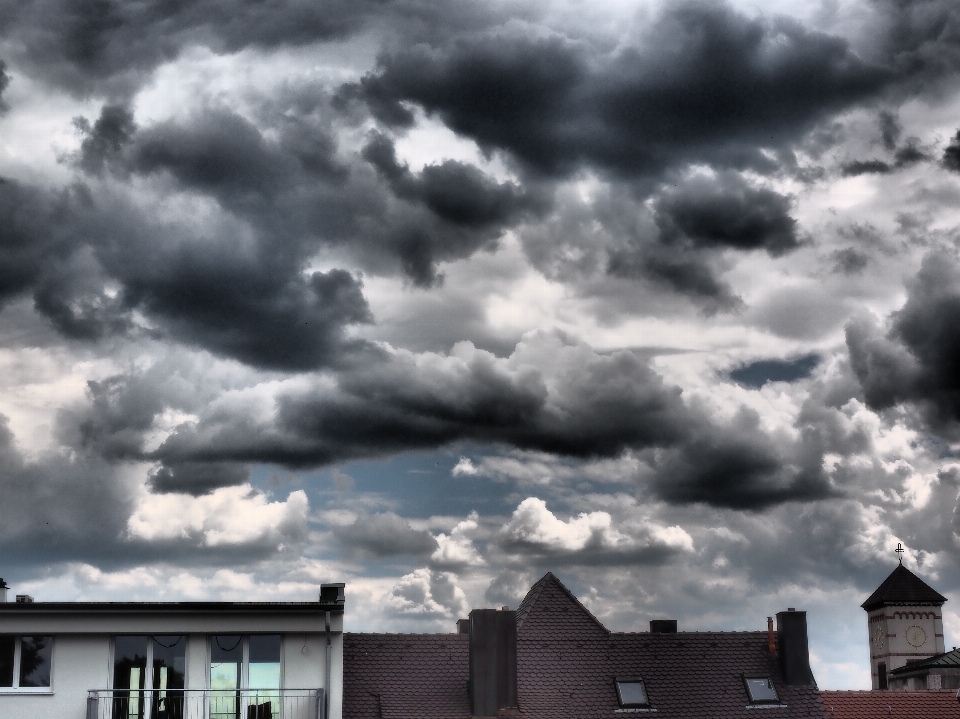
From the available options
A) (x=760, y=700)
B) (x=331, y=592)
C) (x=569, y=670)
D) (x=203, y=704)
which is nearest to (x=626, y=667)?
(x=569, y=670)

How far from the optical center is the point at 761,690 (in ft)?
Result: 138

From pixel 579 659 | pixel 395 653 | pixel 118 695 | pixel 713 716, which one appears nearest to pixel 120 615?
pixel 118 695

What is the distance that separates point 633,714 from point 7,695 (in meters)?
19.1

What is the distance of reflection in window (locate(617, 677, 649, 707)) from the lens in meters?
40.3

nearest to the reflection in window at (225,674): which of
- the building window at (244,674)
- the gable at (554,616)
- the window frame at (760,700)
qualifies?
the building window at (244,674)

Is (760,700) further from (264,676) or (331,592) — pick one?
(264,676)

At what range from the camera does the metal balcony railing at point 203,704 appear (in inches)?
1281

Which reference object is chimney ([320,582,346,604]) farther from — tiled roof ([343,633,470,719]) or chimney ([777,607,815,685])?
chimney ([777,607,815,685])

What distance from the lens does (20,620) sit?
109 ft

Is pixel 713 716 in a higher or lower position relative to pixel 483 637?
lower

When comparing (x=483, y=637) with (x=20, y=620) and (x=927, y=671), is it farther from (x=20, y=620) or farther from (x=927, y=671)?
(x=927, y=671)

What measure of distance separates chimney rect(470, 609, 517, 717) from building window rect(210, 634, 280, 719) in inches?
281

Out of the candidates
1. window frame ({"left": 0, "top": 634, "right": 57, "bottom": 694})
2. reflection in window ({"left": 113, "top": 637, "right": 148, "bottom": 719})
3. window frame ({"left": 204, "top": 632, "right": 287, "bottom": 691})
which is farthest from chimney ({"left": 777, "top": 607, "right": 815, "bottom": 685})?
window frame ({"left": 0, "top": 634, "right": 57, "bottom": 694})

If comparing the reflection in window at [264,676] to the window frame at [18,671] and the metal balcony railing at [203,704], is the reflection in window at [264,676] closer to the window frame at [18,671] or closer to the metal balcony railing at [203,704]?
the metal balcony railing at [203,704]
